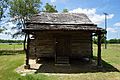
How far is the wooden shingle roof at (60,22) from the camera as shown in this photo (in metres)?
18.8

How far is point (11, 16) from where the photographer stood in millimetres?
44375

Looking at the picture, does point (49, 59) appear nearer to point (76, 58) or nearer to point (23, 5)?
point (76, 58)

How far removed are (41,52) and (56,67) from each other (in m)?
3.97

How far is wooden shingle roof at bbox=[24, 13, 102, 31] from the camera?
18.8m

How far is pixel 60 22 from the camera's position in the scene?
21.0 meters

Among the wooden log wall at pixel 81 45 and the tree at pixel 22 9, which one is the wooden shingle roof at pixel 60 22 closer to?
the wooden log wall at pixel 81 45

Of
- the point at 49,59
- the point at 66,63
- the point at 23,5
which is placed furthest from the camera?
the point at 23,5

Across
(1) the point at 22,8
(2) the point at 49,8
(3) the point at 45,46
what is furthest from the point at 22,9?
(3) the point at 45,46

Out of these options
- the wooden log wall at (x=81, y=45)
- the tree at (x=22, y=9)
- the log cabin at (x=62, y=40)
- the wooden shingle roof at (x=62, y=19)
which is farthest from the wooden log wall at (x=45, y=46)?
the tree at (x=22, y=9)

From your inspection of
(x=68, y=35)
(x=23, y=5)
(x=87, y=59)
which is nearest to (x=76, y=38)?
(x=68, y=35)

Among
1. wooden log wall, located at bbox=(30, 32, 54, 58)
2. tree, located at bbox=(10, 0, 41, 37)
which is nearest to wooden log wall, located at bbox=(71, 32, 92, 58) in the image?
wooden log wall, located at bbox=(30, 32, 54, 58)

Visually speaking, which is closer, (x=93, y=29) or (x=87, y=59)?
(x=93, y=29)

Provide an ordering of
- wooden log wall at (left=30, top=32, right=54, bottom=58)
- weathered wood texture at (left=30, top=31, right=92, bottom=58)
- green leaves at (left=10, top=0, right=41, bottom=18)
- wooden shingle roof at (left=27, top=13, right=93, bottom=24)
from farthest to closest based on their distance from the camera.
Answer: green leaves at (left=10, top=0, right=41, bottom=18) → wooden log wall at (left=30, top=32, right=54, bottom=58) → weathered wood texture at (left=30, top=31, right=92, bottom=58) → wooden shingle roof at (left=27, top=13, right=93, bottom=24)

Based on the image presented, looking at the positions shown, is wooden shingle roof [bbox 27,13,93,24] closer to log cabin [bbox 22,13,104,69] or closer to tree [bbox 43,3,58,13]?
log cabin [bbox 22,13,104,69]
